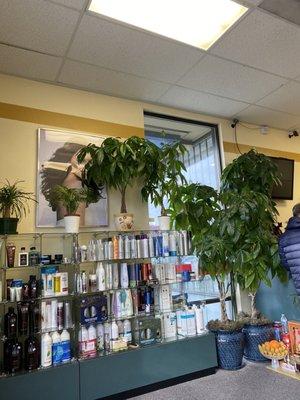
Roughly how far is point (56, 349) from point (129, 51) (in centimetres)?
262

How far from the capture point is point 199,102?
367cm

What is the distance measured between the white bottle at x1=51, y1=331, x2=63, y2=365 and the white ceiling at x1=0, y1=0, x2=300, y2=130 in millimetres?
2431

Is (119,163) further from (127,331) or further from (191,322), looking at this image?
(191,322)

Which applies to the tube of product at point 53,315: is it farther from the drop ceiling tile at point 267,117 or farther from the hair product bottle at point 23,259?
the drop ceiling tile at point 267,117

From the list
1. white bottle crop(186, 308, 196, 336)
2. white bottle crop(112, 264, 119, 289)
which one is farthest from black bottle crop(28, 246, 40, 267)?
white bottle crop(186, 308, 196, 336)

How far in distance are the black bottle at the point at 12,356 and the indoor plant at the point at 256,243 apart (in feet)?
6.59

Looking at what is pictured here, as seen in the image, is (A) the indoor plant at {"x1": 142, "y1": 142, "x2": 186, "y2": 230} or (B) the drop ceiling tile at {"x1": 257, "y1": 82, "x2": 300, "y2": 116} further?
(B) the drop ceiling tile at {"x1": 257, "y1": 82, "x2": 300, "y2": 116}

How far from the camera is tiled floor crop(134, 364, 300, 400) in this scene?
2.36m

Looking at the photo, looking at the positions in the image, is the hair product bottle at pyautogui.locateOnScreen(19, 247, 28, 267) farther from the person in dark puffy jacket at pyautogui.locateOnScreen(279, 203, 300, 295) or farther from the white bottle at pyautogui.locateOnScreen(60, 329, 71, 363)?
the person in dark puffy jacket at pyautogui.locateOnScreen(279, 203, 300, 295)

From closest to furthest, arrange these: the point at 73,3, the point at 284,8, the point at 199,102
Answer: the point at 73,3 → the point at 284,8 → the point at 199,102

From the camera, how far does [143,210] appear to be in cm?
327

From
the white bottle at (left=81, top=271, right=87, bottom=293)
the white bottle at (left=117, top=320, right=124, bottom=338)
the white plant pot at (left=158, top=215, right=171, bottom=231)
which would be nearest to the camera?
the white bottle at (left=81, top=271, right=87, bottom=293)

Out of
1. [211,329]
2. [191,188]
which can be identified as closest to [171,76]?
[191,188]

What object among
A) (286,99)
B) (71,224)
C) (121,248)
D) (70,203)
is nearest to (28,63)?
(70,203)
